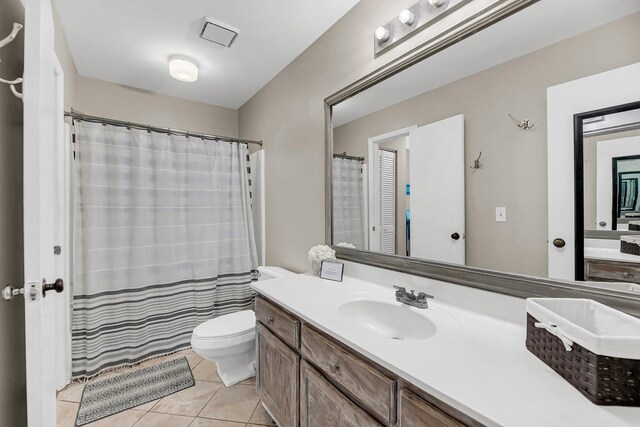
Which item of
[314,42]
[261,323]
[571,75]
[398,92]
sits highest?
[314,42]

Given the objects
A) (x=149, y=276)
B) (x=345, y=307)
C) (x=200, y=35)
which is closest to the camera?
(x=345, y=307)

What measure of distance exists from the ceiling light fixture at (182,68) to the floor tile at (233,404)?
7.83 ft

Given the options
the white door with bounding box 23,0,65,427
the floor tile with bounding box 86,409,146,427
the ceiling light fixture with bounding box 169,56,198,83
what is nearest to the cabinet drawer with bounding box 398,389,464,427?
the white door with bounding box 23,0,65,427

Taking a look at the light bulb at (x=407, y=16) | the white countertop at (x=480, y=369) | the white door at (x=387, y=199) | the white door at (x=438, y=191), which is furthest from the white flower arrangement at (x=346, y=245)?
the light bulb at (x=407, y=16)

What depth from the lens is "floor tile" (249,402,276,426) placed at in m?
1.64

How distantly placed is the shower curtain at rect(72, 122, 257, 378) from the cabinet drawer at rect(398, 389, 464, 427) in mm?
2156

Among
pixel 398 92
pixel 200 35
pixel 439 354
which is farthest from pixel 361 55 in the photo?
pixel 439 354

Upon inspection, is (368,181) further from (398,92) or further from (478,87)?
(478,87)

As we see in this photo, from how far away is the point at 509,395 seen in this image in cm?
63

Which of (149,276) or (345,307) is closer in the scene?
(345,307)

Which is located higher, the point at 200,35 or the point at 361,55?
the point at 200,35

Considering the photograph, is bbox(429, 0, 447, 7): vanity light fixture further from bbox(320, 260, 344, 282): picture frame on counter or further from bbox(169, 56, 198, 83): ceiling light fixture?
bbox(169, 56, 198, 83): ceiling light fixture

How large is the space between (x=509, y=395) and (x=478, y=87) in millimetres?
1095

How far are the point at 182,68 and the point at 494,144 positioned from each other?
224 centimetres
